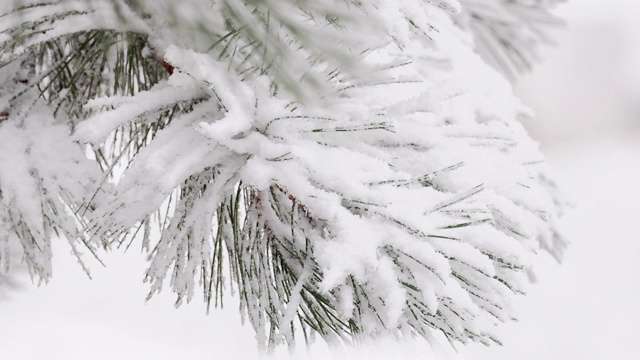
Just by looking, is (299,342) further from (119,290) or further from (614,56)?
(614,56)

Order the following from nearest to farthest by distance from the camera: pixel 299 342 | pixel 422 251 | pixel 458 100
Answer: pixel 422 251
pixel 458 100
pixel 299 342

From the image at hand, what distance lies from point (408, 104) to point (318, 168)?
14 cm

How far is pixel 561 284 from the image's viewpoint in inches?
136

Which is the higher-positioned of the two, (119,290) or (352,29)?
(119,290)

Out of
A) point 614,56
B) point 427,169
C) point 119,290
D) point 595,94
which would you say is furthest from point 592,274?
point 427,169

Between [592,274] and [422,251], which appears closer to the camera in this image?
[422,251]

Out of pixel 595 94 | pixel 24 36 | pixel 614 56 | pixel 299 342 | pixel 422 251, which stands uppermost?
pixel 614 56

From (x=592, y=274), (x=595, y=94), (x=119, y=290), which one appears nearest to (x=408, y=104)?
(x=119, y=290)

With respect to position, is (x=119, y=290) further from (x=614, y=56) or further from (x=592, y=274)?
(x=614, y=56)

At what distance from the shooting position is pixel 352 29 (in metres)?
0.54

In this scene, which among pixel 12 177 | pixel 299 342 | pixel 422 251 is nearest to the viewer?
pixel 422 251

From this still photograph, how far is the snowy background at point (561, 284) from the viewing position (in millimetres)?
1917

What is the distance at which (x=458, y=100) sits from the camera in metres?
0.90

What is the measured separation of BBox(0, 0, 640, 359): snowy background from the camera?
6.29 ft
